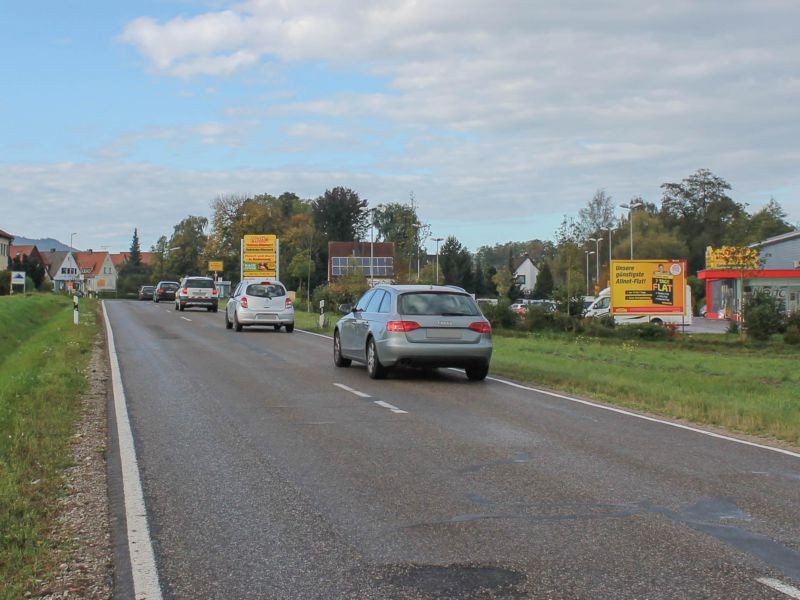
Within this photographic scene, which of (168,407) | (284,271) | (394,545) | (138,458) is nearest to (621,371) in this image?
(168,407)

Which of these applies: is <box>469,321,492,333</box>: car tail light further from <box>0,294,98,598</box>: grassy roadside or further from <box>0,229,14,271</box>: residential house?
<box>0,229,14,271</box>: residential house

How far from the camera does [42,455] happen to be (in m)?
8.25

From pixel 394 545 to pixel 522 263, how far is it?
481ft

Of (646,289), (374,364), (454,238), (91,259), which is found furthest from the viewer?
(91,259)

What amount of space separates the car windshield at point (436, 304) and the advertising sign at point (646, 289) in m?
26.8

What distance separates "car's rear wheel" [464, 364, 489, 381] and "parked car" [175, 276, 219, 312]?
32.6 metres

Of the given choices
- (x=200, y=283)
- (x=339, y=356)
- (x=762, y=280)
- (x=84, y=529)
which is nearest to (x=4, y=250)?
(x=200, y=283)

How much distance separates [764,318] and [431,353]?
63.5 feet

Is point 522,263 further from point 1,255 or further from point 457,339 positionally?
point 457,339

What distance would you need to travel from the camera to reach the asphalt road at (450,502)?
5035mm

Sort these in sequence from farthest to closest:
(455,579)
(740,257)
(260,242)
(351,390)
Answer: (260,242) < (740,257) < (351,390) < (455,579)

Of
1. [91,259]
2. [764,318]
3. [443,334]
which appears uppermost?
[91,259]

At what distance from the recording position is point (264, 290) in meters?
29.6

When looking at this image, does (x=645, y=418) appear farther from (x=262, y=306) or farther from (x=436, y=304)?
(x=262, y=306)
